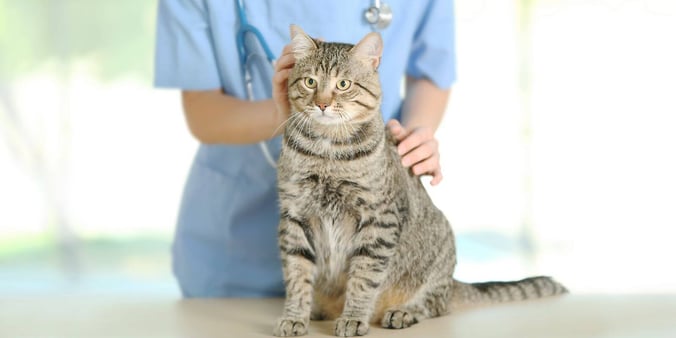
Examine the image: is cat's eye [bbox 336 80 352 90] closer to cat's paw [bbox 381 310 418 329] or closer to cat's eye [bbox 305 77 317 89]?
cat's eye [bbox 305 77 317 89]

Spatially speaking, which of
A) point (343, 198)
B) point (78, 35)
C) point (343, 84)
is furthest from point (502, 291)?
point (78, 35)

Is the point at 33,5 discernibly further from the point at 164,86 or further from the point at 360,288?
the point at 360,288

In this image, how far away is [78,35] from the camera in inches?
178

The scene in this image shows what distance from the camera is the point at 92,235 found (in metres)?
4.54

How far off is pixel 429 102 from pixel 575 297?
52 centimetres

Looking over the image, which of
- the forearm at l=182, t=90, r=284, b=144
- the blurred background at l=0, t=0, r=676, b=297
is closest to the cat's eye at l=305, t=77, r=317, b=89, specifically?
the forearm at l=182, t=90, r=284, b=144

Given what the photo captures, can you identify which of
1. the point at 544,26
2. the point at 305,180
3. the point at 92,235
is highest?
the point at 544,26

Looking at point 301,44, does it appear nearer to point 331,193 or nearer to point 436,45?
point 331,193

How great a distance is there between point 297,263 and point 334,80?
1.05ft

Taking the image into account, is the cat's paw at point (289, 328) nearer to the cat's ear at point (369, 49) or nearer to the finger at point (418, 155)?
the finger at point (418, 155)

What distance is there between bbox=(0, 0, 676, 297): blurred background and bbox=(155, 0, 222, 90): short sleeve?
2.70 m

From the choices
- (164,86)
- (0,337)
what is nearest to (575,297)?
(164,86)

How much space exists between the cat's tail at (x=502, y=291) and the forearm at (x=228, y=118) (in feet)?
1.54

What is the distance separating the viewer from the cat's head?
4.85ft
